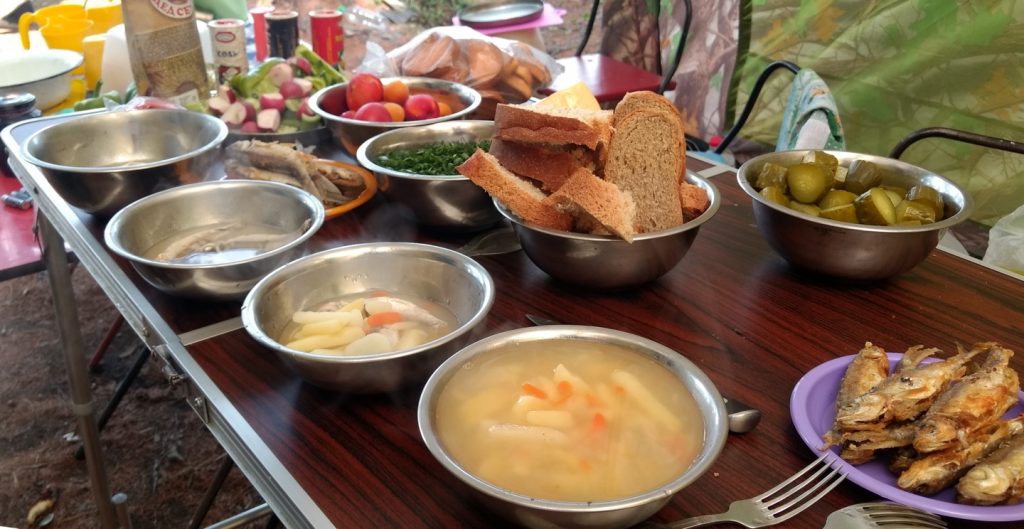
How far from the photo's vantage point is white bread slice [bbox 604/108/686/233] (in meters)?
1.48

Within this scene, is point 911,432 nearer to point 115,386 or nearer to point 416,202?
point 416,202

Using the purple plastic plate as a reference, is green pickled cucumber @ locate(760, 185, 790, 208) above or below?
above

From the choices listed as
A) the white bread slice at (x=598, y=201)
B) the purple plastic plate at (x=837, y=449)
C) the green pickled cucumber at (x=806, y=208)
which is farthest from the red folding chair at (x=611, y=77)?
Answer: the purple plastic plate at (x=837, y=449)

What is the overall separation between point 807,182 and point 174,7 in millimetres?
1866

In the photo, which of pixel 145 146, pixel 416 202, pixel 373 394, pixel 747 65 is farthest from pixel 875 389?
pixel 747 65

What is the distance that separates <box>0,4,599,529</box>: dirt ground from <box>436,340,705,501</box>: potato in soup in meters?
1.84

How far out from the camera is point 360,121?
2.04 m

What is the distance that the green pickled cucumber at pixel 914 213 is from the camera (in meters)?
1.46

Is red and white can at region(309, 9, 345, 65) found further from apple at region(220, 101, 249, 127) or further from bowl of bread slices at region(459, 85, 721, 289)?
bowl of bread slices at region(459, 85, 721, 289)

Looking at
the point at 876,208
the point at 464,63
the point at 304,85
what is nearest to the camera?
the point at 876,208

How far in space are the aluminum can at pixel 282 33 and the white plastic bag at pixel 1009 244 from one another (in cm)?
244

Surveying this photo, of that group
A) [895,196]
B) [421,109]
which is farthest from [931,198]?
[421,109]

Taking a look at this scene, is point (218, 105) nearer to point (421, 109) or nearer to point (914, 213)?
point (421, 109)

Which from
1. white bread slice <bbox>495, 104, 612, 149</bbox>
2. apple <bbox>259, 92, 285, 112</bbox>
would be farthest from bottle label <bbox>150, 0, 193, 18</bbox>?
white bread slice <bbox>495, 104, 612, 149</bbox>
